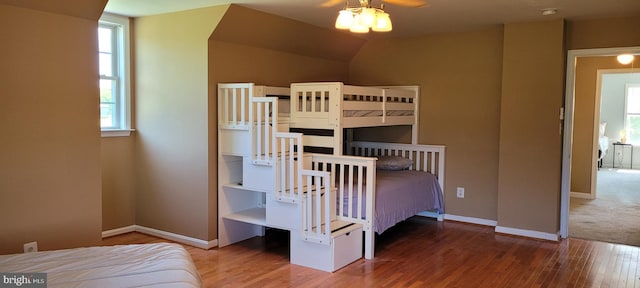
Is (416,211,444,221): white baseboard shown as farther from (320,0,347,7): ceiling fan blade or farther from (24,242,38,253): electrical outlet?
(24,242,38,253): electrical outlet

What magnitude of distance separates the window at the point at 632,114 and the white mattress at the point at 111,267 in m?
10.8

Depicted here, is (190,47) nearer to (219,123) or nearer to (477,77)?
(219,123)

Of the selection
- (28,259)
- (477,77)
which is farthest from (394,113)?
(28,259)

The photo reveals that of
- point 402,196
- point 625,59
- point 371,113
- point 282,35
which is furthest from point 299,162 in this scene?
point 625,59

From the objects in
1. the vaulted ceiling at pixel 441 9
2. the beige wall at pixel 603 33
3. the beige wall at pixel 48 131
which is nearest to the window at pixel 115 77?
the vaulted ceiling at pixel 441 9

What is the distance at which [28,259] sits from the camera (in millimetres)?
2594

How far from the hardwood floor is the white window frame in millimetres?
1066

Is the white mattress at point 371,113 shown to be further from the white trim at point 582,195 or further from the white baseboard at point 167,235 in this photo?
the white trim at point 582,195

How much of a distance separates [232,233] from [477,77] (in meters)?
3.12

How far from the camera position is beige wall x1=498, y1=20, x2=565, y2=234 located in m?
4.72

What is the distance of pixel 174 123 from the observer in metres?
4.55

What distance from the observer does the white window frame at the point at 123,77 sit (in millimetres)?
4719

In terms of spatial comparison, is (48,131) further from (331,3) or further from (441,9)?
(441,9)

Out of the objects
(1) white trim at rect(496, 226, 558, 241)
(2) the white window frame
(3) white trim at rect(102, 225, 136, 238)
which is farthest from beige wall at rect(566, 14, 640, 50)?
(3) white trim at rect(102, 225, 136, 238)
